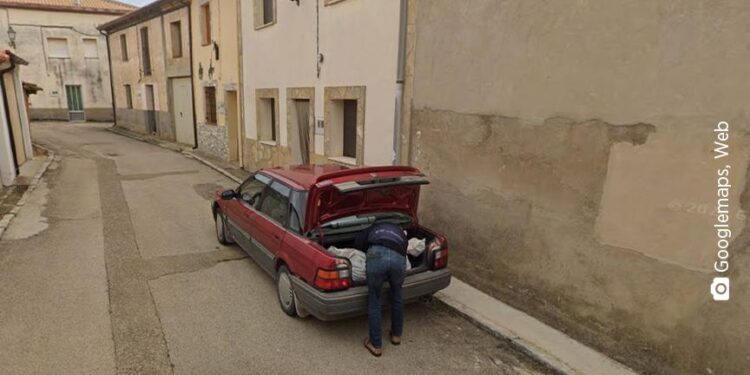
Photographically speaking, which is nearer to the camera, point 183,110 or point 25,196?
point 25,196

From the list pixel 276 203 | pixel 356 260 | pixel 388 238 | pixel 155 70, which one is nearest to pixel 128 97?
pixel 155 70

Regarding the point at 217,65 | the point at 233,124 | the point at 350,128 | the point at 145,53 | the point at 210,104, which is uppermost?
the point at 145,53

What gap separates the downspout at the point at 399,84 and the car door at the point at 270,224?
7.80 ft

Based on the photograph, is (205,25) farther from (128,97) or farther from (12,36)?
(12,36)

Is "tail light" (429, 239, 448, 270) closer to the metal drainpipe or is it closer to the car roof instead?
the car roof

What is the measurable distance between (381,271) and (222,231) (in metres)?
3.98

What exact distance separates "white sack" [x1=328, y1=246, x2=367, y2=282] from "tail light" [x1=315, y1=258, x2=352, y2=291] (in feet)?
0.39

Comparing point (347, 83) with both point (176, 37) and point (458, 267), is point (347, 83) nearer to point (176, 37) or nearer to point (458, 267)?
point (458, 267)

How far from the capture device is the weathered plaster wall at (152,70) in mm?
18109

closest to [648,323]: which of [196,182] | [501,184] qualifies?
[501,184]

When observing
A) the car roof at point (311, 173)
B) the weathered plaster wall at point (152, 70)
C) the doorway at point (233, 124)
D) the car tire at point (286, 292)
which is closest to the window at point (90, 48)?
the weathered plaster wall at point (152, 70)

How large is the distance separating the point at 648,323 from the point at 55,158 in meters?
18.2

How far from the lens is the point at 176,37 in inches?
726

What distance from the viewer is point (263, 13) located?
38.5 ft
